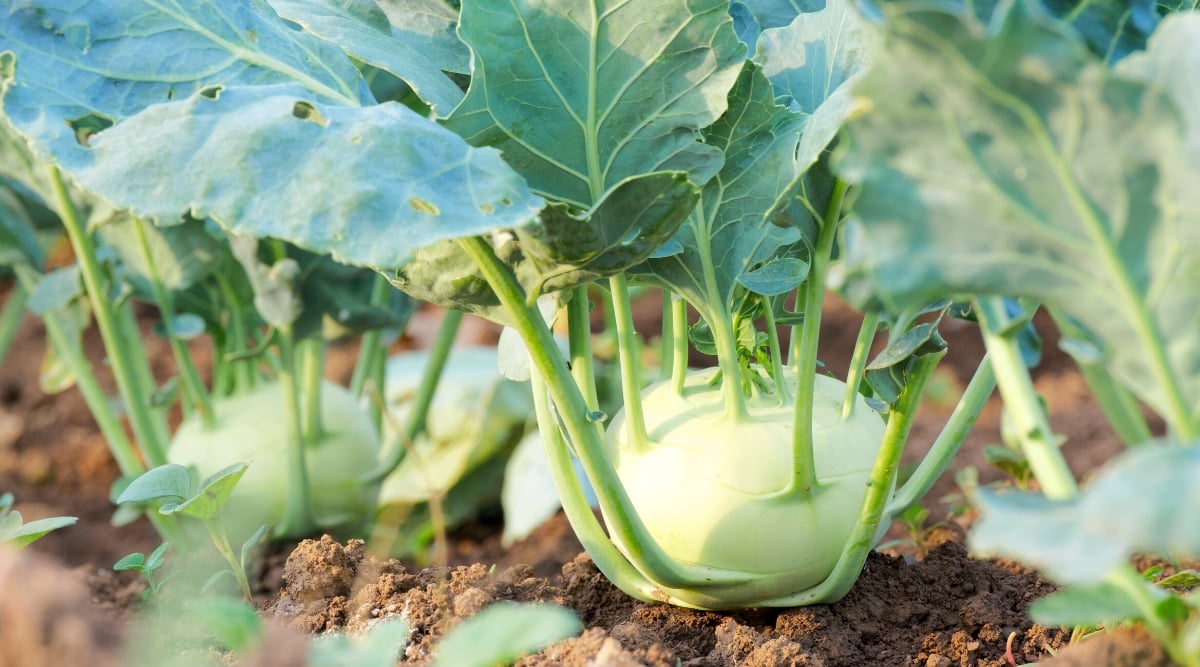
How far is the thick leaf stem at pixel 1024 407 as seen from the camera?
76cm

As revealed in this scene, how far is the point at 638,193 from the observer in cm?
86

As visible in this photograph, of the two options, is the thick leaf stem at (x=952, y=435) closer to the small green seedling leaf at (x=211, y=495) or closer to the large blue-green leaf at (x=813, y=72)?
the large blue-green leaf at (x=813, y=72)

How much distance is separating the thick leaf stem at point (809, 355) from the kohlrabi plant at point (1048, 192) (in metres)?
0.28

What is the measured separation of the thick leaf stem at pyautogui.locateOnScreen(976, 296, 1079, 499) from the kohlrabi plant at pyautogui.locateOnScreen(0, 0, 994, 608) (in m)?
0.15

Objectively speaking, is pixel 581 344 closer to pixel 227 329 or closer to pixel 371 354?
pixel 371 354

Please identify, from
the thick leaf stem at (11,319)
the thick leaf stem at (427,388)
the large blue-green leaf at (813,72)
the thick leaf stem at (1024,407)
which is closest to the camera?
the thick leaf stem at (1024,407)

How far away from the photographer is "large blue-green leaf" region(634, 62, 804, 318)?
1.01m

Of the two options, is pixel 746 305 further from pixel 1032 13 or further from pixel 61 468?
pixel 61 468

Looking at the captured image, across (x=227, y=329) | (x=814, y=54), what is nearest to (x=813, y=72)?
(x=814, y=54)

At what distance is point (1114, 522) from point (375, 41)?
0.71 m

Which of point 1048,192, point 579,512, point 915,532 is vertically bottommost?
point 915,532

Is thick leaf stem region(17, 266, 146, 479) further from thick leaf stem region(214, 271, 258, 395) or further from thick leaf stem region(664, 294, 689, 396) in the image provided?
thick leaf stem region(664, 294, 689, 396)

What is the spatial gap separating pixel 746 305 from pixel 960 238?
1.52 feet

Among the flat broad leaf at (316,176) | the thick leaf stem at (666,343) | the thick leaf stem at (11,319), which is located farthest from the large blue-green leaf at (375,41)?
the thick leaf stem at (11,319)
